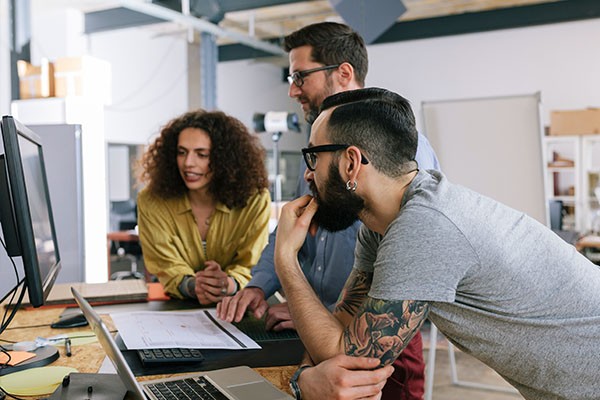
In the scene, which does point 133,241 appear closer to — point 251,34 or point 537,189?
point 251,34

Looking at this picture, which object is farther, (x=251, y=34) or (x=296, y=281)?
(x=251, y=34)

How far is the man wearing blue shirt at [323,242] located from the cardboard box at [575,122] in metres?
5.64

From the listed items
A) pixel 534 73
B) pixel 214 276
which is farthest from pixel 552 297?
pixel 534 73

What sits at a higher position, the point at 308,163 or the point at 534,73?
the point at 534,73

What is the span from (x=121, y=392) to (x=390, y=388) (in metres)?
0.73

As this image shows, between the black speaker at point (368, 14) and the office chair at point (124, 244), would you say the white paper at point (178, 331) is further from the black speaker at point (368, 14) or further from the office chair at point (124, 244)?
the office chair at point (124, 244)

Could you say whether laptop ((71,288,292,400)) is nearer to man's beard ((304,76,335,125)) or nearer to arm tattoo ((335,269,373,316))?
arm tattoo ((335,269,373,316))

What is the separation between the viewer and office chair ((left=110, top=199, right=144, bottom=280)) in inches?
249

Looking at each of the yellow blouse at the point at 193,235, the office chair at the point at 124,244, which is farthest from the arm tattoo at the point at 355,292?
the office chair at the point at 124,244

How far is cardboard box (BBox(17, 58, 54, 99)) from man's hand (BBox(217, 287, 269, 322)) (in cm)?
419

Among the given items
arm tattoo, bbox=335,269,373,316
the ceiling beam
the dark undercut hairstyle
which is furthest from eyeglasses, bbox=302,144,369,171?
the ceiling beam

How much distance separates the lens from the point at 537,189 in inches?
127

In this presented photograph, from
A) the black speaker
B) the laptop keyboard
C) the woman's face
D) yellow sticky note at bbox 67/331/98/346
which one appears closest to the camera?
the laptop keyboard

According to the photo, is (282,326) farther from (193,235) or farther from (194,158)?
(194,158)
